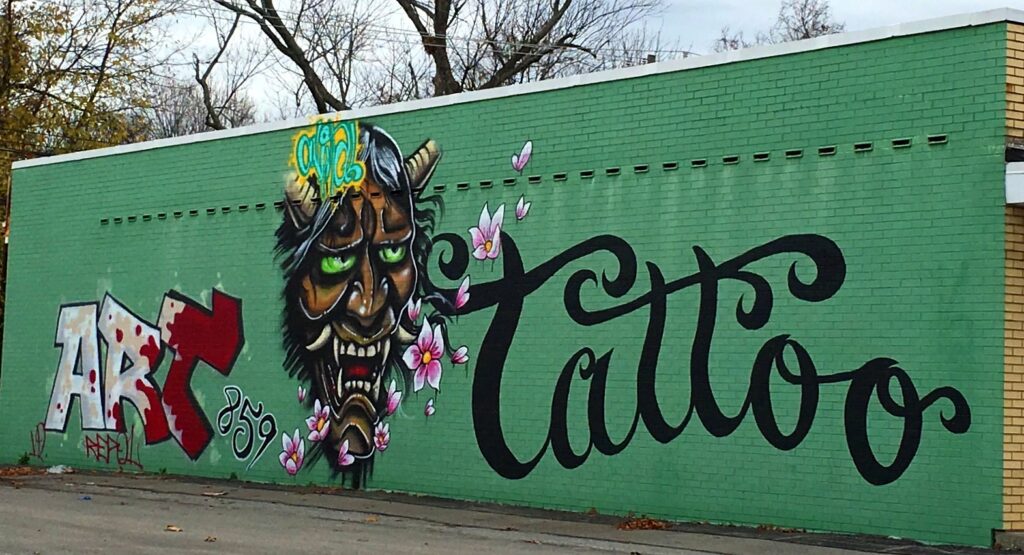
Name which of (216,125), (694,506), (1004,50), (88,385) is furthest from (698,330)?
(216,125)

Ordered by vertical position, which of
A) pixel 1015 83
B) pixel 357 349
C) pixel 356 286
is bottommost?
pixel 357 349

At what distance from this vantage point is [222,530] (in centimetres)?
1436

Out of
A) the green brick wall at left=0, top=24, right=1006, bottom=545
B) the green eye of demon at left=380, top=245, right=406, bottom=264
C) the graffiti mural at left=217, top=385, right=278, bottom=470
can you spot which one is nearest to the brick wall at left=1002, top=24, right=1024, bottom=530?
the green brick wall at left=0, top=24, right=1006, bottom=545

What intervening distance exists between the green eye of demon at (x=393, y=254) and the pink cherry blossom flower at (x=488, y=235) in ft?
3.88

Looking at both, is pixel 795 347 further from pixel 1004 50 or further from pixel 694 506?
pixel 1004 50

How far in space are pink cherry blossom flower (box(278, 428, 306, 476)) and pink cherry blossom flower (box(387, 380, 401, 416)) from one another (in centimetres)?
164

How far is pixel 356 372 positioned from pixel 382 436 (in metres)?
0.94

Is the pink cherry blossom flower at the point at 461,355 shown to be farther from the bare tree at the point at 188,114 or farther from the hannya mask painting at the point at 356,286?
the bare tree at the point at 188,114

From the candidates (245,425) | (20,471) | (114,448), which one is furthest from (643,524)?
(20,471)

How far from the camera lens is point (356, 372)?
19.0 metres

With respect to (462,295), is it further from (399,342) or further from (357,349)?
(357,349)

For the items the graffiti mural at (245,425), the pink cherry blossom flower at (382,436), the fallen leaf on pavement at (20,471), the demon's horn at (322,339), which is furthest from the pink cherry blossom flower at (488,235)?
the fallen leaf on pavement at (20,471)

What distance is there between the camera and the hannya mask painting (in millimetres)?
18375

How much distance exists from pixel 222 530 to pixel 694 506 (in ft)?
15.6
